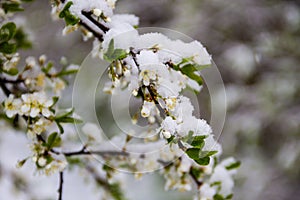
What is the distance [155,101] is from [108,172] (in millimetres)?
313

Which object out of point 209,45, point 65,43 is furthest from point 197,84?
point 65,43

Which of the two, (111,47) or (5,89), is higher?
(111,47)

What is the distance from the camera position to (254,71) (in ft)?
7.16

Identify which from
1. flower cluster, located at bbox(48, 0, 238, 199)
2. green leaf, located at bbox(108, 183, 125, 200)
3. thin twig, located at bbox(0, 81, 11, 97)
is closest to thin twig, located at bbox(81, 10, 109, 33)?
flower cluster, located at bbox(48, 0, 238, 199)

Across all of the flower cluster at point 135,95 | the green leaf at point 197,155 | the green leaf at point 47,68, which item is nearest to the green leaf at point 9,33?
the flower cluster at point 135,95

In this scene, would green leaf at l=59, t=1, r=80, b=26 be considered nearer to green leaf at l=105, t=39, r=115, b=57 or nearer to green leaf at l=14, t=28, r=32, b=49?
green leaf at l=105, t=39, r=115, b=57

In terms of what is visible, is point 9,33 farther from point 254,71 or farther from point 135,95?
point 254,71

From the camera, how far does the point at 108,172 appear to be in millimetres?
829

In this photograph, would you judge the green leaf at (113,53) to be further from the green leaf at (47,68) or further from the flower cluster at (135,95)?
the green leaf at (47,68)

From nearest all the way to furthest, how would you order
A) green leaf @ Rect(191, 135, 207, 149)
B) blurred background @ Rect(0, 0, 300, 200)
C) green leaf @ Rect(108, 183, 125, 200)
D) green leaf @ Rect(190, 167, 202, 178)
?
green leaf @ Rect(191, 135, 207, 149) → green leaf @ Rect(190, 167, 202, 178) → green leaf @ Rect(108, 183, 125, 200) → blurred background @ Rect(0, 0, 300, 200)

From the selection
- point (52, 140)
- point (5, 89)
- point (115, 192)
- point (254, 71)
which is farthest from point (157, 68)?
point (254, 71)

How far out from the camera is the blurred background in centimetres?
200

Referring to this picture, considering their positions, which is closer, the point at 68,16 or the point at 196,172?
the point at 68,16

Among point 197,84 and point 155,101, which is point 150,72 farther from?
point 197,84
